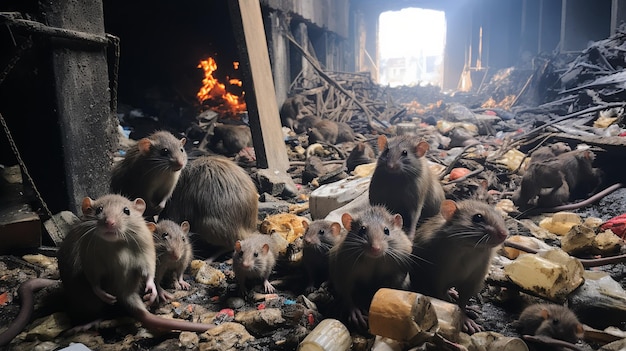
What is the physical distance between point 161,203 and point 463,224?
274cm

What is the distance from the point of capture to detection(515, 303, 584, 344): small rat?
2.51 m

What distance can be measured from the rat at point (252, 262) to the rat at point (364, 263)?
0.76 meters

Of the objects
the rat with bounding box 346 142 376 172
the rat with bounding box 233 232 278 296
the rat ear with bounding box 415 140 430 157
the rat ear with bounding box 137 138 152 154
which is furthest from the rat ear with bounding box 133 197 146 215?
the rat with bounding box 346 142 376 172

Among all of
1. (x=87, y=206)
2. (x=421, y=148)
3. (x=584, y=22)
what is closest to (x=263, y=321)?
(x=87, y=206)

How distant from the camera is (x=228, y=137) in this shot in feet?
29.6

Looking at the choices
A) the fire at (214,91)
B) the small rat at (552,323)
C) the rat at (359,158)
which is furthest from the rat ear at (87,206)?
the fire at (214,91)

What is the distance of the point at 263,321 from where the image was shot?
2992 millimetres

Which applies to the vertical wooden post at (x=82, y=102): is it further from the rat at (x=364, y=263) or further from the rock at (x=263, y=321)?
the rat at (x=364, y=263)

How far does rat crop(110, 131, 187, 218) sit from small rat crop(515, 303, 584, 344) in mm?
3019

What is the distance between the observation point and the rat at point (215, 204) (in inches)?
167

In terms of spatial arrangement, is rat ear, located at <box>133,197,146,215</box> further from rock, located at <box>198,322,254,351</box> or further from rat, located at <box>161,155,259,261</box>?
rat, located at <box>161,155,259,261</box>

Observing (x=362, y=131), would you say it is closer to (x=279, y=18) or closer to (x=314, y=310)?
(x=279, y=18)

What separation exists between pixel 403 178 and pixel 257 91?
4048 millimetres

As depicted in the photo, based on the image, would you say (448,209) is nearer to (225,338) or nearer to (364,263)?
(364,263)
